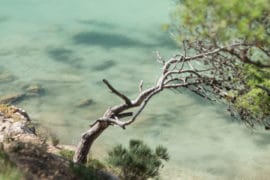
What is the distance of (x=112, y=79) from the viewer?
37312mm

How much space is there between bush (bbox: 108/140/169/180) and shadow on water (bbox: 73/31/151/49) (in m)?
22.7

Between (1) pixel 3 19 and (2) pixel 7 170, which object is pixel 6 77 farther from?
(2) pixel 7 170

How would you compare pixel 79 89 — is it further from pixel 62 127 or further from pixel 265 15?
pixel 265 15

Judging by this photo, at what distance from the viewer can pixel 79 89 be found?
35.9m

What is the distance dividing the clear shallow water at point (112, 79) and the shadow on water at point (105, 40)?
0.08 metres

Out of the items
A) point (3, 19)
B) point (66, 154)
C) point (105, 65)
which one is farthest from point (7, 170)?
point (3, 19)

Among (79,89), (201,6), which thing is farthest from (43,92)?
(201,6)

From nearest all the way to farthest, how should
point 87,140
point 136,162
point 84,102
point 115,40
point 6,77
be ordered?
point 87,140, point 136,162, point 84,102, point 6,77, point 115,40

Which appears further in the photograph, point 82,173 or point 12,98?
point 12,98

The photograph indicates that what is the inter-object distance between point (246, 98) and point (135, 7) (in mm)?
40294

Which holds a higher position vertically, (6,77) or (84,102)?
(84,102)

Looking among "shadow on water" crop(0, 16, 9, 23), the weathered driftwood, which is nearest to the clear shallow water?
"shadow on water" crop(0, 16, 9, 23)

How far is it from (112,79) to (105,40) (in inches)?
311

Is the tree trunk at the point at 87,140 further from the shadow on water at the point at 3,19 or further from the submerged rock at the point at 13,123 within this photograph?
the shadow on water at the point at 3,19
